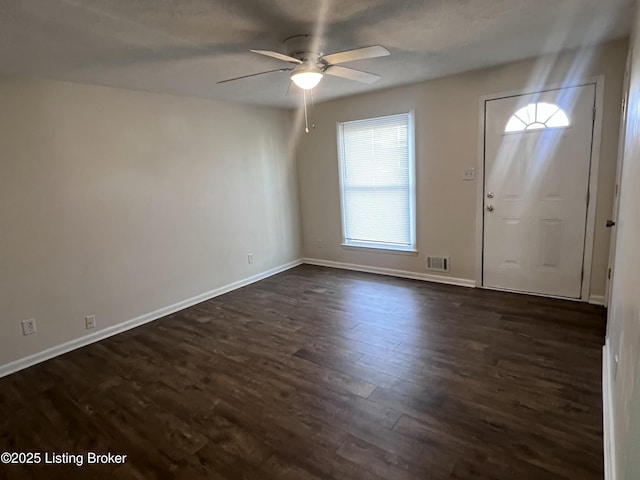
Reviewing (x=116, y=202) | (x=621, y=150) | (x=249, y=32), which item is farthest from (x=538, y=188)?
(x=116, y=202)

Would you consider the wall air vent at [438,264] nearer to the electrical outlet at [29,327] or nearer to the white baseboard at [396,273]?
the white baseboard at [396,273]

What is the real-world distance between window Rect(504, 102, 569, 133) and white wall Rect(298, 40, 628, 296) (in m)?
0.21

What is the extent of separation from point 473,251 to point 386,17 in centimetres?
275

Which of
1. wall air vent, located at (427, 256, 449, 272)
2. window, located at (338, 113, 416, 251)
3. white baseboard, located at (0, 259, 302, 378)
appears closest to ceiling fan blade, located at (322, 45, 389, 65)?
window, located at (338, 113, 416, 251)

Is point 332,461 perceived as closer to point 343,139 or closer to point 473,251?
point 473,251

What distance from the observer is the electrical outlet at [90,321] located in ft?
11.0

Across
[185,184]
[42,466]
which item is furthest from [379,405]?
[185,184]

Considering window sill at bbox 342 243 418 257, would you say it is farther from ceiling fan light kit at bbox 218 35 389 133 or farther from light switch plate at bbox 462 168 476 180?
ceiling fan light kit at bbox 218 35 389 133

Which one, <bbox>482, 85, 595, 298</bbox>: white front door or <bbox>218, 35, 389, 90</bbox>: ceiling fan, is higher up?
<bbox>218, 35, 389, 90</bbox>: ceiling fan

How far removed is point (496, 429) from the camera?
1.98 metres

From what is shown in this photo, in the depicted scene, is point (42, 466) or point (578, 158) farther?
point (578, 158)

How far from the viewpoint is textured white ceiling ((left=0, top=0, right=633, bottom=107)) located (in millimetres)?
1990

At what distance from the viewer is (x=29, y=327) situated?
3.00 meters

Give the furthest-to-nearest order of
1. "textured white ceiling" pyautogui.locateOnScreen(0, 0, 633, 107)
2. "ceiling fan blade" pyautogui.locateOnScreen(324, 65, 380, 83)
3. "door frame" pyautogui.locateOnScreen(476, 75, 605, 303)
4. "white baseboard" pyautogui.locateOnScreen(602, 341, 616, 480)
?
1. "door frame" pyautogui.locateOnScreen(476, 75, 605, 303)
2. "ceiling fan blade" pyautogui.locateOnScreen(324, 65, 380, 83)
3. "textured white ceiling" pyautogui.locateOnScreen(0, 0, 633, 107)
4. "white baseboard" pyautogui.locateOnScreen(602, 341, 616, 480)
